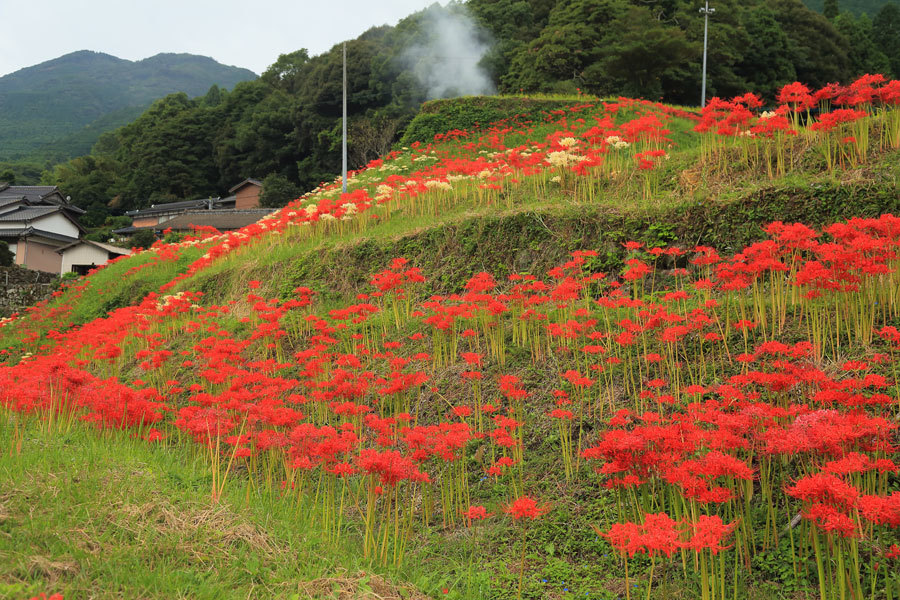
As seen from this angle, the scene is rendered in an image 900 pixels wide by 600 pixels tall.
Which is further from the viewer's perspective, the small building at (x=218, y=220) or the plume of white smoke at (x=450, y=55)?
the small building at (x=218, y=220)

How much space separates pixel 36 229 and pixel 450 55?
2776 cm

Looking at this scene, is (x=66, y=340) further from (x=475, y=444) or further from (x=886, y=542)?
(x=886, y=542)

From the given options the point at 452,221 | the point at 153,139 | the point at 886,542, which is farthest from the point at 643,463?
the point at 153,139

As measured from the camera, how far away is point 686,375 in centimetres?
528

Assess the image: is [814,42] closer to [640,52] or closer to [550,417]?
[640,52]

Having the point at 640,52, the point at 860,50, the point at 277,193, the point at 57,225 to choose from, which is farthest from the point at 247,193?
the point at 860,50

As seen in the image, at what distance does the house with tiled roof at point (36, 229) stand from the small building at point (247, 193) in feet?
38.1

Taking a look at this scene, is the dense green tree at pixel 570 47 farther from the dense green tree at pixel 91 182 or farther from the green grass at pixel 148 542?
the dense green tree at pixel 91 182

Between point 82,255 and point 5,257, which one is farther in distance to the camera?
point 82,255

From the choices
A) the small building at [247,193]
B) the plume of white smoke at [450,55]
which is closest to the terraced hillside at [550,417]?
the plume of white smoke at [450,55]

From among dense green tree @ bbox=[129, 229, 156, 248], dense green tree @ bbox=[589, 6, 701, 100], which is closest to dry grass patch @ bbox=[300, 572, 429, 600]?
dense green tree @ bbox=[589, 6, 701, 100]

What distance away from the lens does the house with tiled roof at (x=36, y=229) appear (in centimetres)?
3612

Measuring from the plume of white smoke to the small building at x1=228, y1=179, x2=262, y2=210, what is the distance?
16.4 m

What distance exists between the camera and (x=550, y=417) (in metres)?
5.29
